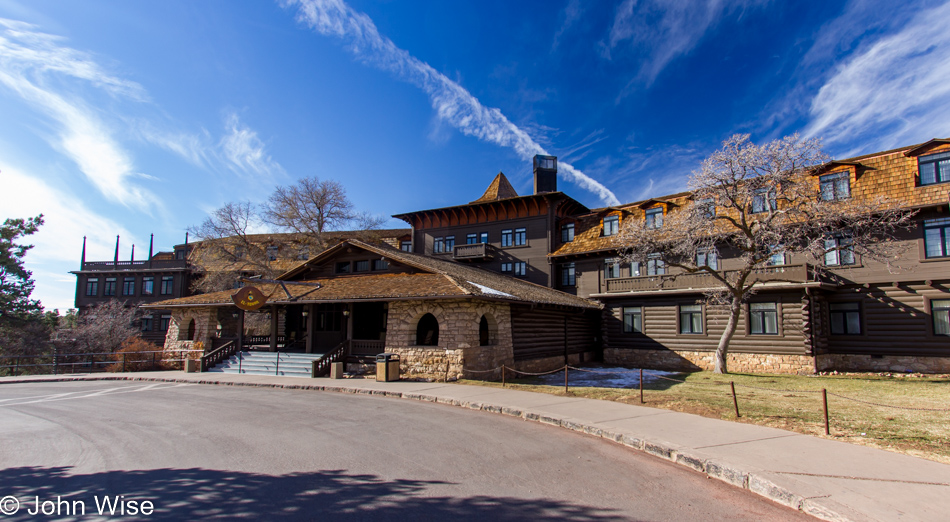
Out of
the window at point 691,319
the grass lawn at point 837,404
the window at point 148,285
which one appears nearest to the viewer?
the grass lawn at point 837,404

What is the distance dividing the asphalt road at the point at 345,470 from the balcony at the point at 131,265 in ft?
130

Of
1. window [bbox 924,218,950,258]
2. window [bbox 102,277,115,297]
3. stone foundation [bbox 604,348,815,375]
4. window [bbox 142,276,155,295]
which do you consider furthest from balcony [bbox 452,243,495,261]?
window [bbox 102,277,115,297]

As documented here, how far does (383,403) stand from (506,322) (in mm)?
8192

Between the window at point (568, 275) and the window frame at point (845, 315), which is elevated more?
the window at point (568, 275)

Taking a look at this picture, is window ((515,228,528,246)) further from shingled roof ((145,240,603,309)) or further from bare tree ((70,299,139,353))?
bare tree ((70,299,139,353))

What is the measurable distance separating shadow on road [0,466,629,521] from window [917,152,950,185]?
80.2 feet

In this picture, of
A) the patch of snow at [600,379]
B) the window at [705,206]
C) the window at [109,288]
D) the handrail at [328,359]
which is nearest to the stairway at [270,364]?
the handrail at [328,359]

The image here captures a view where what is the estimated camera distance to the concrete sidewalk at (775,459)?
202 inches

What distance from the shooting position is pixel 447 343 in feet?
58.2

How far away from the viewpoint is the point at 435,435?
28.5 feet

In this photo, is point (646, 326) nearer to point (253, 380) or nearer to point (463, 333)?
point (463, 333)

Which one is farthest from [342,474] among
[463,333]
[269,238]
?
[269,238]

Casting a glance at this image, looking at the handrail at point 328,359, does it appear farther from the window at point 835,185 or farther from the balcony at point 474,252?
the window at point 835,185

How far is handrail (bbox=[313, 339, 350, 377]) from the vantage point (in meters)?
18.8
